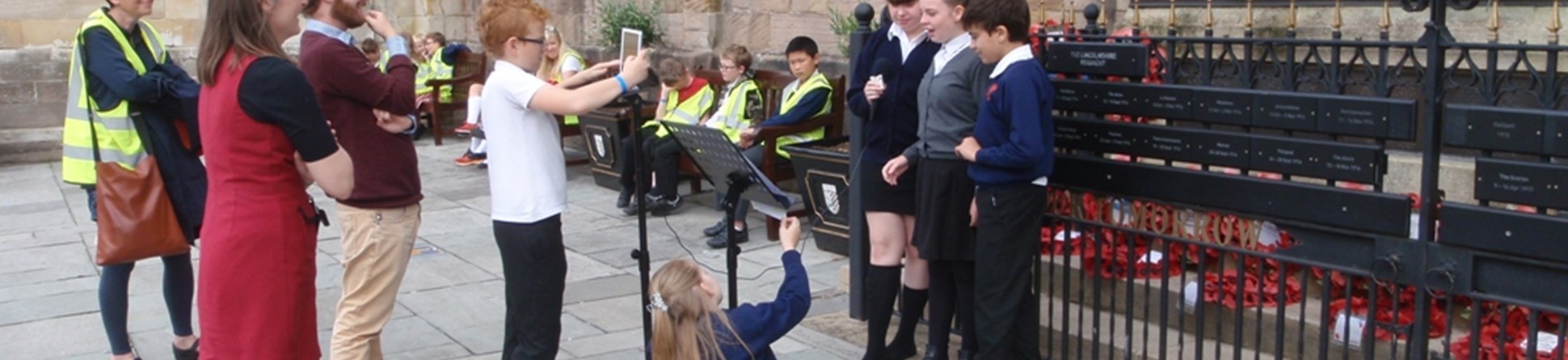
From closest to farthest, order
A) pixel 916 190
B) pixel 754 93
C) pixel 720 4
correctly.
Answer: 1. pixel 916 190
2. pixel 754 93
3. pixel 720 4

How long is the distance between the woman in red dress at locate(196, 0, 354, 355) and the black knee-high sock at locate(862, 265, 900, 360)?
83.7 inches

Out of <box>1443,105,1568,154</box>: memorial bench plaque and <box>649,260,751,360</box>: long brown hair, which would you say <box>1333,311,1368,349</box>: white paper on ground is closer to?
<box>1443,105,1568,154</box>: memorial bench plaque

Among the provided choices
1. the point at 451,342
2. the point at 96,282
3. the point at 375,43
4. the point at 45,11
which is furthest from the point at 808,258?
the point at 45,11

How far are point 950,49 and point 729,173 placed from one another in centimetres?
83

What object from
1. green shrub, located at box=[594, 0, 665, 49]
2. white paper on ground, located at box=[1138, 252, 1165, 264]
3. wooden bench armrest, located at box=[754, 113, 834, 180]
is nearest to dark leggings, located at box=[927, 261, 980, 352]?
white paper on ground, located at box=[1138, 252, 1165, 264]

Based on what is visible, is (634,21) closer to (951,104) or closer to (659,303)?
(951,104)

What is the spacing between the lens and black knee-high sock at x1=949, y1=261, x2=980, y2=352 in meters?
5.29

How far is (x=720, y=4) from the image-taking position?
12.2 metres

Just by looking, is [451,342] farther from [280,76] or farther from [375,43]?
[375,43]

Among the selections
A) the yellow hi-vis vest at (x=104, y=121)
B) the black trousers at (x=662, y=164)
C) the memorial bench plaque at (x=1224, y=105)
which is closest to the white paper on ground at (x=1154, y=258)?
the memorial bench plaque at (x=1224, y=105)

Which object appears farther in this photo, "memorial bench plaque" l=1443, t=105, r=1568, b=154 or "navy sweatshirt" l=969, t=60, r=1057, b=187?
"navy sweatshirt" l=969, t=60, r=1057, b=187

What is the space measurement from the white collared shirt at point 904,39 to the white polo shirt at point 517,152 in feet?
4.92

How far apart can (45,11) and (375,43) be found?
10.2ft

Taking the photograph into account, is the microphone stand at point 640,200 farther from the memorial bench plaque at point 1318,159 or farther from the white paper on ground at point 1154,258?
the memorial bench plaque at point 1318,159
